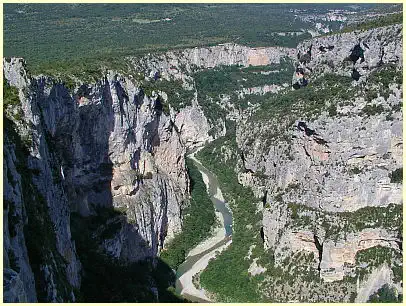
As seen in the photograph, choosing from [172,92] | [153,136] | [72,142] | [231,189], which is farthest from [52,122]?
[172,92]

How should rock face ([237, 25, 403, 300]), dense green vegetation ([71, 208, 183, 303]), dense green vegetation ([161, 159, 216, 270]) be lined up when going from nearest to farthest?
1. dense green vegetation ([71, 208, 183, 303])
2. rock face ([237, 25, 403, 300])
3. dense green vegetation ([161, 159, 216, 270])

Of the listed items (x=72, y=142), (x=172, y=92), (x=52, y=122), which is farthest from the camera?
(x=172, y=92)

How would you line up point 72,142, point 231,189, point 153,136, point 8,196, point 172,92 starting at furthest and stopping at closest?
1. point 172,92
2. point 231,189
3. point 153,136
4. point 72,142
5. point 8,196

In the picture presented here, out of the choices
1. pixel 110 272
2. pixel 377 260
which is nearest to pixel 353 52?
pixel 377 260

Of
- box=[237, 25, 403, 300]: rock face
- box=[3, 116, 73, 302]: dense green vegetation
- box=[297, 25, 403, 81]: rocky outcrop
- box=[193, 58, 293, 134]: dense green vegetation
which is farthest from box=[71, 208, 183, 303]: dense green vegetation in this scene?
box=[193, 58, 293, 134]: dense green vegetation

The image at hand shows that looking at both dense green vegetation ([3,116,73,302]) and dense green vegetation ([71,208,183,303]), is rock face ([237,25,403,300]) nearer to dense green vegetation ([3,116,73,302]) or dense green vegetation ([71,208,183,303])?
dense green vegetation ([71,208,183,303])

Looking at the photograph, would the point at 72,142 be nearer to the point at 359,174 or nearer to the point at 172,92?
the point at 359,174
